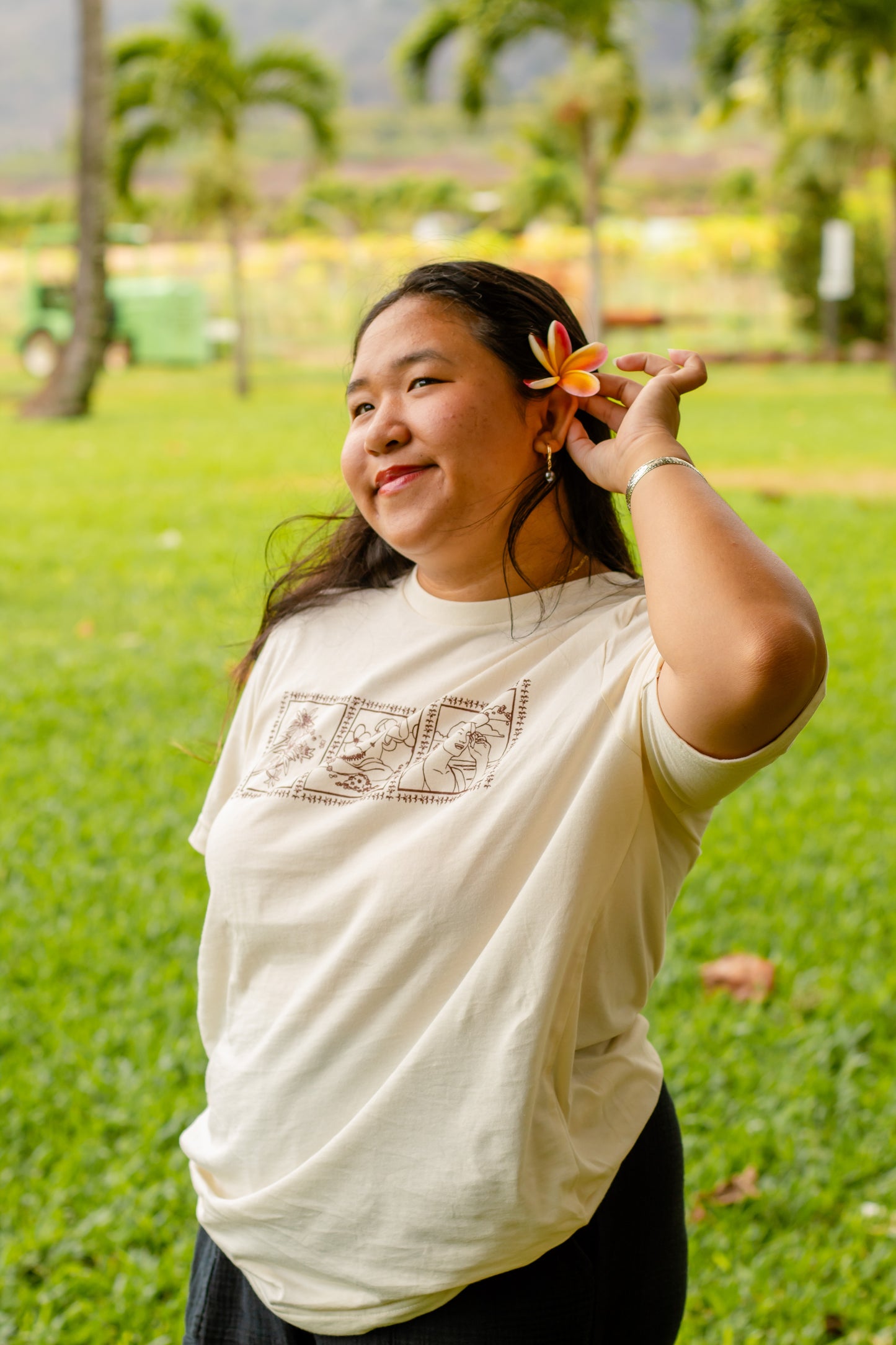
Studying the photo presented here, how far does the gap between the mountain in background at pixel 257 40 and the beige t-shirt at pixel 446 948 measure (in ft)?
423

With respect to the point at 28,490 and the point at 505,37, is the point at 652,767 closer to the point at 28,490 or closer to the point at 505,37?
the point at 28,490

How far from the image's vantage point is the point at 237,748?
4.71ft

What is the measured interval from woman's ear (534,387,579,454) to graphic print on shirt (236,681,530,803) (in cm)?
24

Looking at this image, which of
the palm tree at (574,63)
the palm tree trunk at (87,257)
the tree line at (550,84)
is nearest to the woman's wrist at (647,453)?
the palm tree trunk at (87,257)

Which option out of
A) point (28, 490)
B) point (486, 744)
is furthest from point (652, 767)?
point (28, 490)

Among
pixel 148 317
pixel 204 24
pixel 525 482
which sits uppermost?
pixel 204 24

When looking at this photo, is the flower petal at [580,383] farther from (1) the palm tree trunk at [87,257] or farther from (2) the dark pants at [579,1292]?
(1) the palm tree trunk at [87,257]

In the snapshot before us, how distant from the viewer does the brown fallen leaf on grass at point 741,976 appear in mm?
2766

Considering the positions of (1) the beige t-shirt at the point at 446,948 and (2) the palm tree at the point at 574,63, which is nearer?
(1) the beige t-shirt at the point at 446,948

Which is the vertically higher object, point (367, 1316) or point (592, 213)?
point (367, 1316)

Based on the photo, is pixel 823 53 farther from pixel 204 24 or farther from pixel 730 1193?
pixel 730 1193

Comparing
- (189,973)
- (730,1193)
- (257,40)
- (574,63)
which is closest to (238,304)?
(574,63)

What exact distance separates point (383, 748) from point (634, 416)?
1.23 ft

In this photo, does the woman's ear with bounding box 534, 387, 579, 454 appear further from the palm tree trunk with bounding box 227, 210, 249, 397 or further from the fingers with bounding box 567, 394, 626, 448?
the palm tree trunk with bounding box 227, 210, 249, 397
